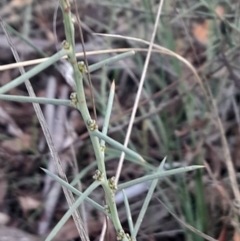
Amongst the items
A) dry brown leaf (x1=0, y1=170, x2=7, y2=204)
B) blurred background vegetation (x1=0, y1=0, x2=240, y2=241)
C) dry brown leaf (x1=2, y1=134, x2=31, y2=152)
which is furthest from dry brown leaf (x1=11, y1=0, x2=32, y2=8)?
dry brown leaf (x1=0, y1=170, x2=7, y2=204)

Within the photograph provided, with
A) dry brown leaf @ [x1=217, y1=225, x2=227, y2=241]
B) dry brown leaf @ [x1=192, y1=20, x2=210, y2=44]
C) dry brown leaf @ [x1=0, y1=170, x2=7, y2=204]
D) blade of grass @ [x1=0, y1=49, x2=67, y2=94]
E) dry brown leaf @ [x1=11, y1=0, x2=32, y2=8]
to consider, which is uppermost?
blade of grass @ [x1=0, y1=49, x2=67, y2=94]

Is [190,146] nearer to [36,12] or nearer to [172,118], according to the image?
[172,118]

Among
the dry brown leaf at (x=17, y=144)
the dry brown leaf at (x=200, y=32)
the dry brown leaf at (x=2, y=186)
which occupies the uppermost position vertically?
the dry brown leaf at (x=200, y=32)

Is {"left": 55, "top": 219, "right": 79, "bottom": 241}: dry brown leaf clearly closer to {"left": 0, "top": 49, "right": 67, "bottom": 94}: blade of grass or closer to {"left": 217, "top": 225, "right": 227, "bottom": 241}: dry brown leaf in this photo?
{"left": 217, "top": 225, "right": 227, "bottom": 241}: dry brown leaf

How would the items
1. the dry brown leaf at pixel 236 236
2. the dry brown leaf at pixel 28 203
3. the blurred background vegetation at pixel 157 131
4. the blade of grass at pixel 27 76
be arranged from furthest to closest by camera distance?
the dry brown leaf at pixel 28 203
the blurred background vegetation at pixel 157 131
the dry brown leaf at pixel 236 236
the blade of grass at pixel 27 76

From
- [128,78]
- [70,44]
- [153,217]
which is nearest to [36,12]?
[128,78]

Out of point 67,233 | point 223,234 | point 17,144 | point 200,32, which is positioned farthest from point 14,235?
point 200,32

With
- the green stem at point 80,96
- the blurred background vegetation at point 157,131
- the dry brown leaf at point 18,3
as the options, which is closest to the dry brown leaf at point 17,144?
the blurred background vegetation at point 157,131

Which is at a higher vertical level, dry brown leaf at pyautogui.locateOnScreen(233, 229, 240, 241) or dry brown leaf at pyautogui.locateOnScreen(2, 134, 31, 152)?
dry brown leaf at pyautogui.locateOnScreen(2, 134, 31, 152)

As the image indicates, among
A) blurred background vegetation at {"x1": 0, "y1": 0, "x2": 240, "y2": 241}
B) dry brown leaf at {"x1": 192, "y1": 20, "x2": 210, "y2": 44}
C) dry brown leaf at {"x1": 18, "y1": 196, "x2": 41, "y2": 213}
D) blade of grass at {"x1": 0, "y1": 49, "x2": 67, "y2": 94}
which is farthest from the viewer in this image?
dry brown leaf at {"x1": 192, "y1": 20, "x2": 210, "y2": 44}

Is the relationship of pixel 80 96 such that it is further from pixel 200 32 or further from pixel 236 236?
pixel 200 32

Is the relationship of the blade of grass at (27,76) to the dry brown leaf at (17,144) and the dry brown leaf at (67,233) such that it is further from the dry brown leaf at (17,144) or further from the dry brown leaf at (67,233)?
the dry brown leaf at (17,144)

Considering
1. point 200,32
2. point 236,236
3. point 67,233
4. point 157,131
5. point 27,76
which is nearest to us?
point 27,76
